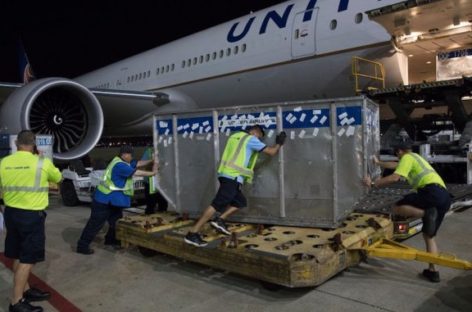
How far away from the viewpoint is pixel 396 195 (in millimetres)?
6191

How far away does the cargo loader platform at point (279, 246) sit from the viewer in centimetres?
340

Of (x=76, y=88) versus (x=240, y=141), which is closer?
(x=240, y=141)

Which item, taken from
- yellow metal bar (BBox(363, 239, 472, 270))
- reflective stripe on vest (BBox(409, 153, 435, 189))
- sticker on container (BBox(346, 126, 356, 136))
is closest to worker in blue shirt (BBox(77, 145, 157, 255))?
sticker on container (BBox(346, 126, 356, 136))

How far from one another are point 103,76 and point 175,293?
14226 millimetres

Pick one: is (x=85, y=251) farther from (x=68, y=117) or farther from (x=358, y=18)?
(x=358, y=18)

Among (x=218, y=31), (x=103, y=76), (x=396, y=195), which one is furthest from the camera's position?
(x=103, y=76)

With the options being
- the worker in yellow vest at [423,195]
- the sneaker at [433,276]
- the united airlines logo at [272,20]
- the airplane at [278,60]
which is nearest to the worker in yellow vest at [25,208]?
the worker in yellow vest at [423,195]

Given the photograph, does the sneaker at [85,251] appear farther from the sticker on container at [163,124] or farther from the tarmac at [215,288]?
the sticker on container at [163,124]

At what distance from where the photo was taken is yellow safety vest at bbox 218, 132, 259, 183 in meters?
4.29

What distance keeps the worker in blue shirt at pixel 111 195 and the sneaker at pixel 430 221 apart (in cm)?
298

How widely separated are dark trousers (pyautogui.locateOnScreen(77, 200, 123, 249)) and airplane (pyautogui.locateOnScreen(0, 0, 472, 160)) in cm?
343

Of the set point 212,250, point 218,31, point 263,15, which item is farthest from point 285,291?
point 218,31

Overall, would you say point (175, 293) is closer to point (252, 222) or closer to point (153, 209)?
point (252, 222)

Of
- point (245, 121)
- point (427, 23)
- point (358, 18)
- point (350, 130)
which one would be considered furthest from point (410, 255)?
point (427, 23)
